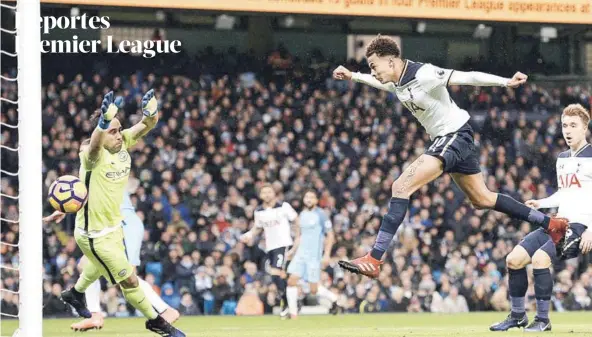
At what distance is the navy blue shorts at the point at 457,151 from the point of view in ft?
28.4

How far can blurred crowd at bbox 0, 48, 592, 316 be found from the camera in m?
17.7

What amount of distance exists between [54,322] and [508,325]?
272 inches

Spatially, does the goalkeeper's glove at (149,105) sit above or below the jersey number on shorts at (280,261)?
above

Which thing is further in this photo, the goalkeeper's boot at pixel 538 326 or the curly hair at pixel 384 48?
the goalkeeper's boot at pixel 538 326

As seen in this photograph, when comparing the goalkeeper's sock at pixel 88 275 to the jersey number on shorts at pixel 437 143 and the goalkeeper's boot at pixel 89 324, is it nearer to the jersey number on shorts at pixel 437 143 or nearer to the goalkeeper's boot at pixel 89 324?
the goalkeeper's boot at pixel 89 324

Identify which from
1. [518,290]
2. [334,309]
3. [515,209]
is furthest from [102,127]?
[334,309]

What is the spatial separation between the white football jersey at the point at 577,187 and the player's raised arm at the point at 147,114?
12.0 ft

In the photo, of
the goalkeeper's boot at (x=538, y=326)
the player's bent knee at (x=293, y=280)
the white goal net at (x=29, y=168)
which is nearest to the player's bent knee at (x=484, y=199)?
the goalkeeper's boot at (x=538, y=326)

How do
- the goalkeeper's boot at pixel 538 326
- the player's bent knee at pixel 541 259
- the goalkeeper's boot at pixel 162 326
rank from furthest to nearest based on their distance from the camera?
the goalkeeper's boot at pixel 538 326 → the player's bent knee at pixel 541 259 → the goalkeeper's boot at pixel 162 326

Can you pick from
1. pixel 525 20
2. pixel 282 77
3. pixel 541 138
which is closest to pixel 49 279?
pixel 282 77

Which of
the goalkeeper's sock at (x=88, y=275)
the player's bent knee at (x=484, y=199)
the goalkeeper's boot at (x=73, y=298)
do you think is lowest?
the goalkeeper's boot at (x=73, y=298)

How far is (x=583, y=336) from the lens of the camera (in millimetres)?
9500

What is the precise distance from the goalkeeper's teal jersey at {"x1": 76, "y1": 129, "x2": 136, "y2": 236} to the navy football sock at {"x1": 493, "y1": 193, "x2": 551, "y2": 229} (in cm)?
320

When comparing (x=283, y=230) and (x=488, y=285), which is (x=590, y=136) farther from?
(x=283, y=230)
